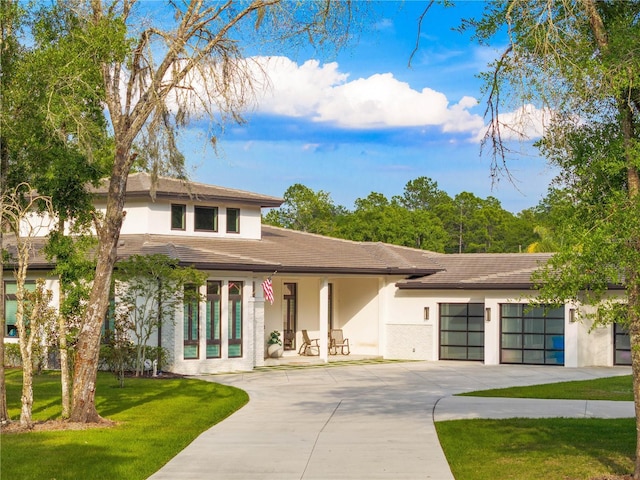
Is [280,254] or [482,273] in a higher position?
[280,254]

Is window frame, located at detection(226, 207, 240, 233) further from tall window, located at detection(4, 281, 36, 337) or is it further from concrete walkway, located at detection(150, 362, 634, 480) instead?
tall window, located at detection(4, 281, 36, 337)

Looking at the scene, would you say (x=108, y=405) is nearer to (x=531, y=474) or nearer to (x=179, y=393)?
(x=179, y=393)

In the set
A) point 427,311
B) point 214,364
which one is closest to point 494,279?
point 427,311

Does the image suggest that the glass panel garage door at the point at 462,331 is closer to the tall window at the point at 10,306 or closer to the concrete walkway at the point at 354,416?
the concrete walkway at the point at 354,416

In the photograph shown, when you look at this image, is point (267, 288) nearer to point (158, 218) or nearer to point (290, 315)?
point (158, 218)

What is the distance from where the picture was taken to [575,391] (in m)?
20.3

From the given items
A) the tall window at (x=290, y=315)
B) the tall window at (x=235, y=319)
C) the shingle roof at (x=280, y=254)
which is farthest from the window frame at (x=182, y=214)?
the tall window at (x=290, y=315)

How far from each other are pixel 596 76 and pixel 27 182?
9.92m

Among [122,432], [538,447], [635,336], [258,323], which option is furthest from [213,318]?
[635,336]

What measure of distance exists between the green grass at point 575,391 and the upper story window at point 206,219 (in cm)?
1159

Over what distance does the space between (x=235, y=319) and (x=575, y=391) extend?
397 inches

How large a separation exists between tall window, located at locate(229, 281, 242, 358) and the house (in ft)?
0.14

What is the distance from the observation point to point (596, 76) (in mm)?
10336

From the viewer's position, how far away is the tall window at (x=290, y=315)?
1219 inches
